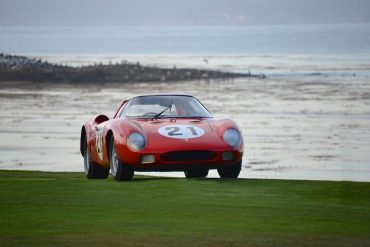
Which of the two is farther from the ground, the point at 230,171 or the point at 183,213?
the point at 183,213

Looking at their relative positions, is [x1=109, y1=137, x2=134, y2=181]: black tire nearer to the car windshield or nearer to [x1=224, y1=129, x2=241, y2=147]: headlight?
the car windshield

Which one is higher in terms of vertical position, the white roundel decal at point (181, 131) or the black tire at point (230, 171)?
the white roundel decal at point (181, 131)

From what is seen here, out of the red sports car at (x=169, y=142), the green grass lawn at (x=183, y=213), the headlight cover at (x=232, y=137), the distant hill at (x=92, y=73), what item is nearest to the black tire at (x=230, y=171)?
the red sports car at (x=169, y=142)

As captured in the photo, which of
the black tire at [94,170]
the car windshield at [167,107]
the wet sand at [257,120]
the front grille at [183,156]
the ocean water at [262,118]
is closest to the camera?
the front grille at [183,156]

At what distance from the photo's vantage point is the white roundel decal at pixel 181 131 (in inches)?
818

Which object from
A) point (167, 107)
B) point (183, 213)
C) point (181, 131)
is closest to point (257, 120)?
point (167, 107)

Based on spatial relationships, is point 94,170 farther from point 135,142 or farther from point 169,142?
point 169,142

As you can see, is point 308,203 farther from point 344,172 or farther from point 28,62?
point 28,62

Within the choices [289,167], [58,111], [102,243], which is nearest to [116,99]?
[58,111]

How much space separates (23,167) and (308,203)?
54.2ft

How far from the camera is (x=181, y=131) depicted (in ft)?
68.5

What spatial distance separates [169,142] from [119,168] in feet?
2.97

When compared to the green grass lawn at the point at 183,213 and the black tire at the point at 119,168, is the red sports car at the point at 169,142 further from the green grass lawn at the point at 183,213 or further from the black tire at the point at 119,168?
the green grass lawn at the point at 183,213

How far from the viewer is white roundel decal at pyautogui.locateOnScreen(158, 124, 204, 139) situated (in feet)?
68.2
